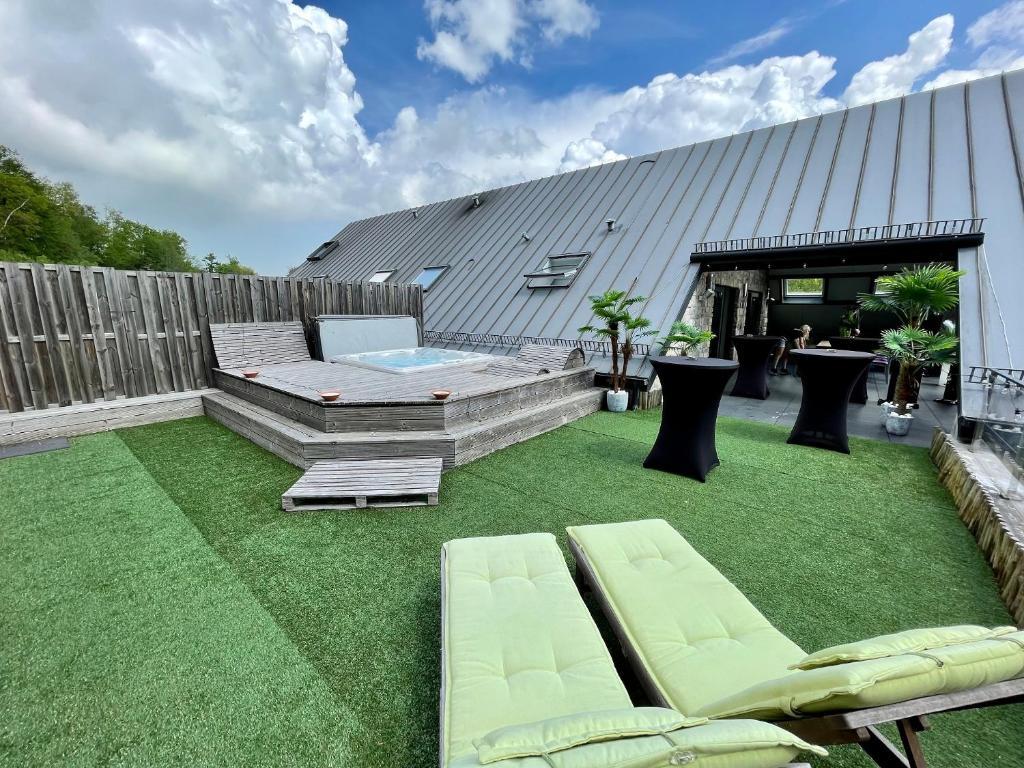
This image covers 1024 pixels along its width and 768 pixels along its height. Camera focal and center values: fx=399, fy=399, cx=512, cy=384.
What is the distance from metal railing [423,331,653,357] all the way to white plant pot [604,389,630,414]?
3.12ft

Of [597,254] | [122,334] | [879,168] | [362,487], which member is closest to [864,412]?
[879,168]

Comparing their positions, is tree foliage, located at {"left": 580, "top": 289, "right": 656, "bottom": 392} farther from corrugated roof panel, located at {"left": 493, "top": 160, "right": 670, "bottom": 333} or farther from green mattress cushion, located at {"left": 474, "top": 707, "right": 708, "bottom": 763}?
green mattress cushion, located at {"left": 474, "top": 707, "right": 708, "bottom": 763}

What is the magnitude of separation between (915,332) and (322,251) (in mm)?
18987

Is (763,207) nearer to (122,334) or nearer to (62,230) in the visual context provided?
(122,334)

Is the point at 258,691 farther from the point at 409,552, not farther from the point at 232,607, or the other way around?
the point at 409,552

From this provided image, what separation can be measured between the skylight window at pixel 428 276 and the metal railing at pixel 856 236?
6906 millimetres

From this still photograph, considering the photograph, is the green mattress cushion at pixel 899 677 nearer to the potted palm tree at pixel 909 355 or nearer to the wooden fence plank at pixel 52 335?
the potted palm tree at pixel 909 355

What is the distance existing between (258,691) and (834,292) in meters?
15.5

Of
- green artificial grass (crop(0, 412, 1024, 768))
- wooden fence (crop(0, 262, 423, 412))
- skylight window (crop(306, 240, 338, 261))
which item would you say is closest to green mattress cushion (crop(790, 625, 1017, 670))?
green artificial grass (crop(0, 412, 1024, 768))

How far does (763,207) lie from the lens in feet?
26.1

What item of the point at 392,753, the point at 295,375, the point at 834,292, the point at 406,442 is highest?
the point at 834,292

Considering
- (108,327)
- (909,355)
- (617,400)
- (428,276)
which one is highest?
(428,276)

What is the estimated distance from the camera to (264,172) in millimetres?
27531

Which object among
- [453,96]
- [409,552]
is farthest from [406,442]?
[453,96]
